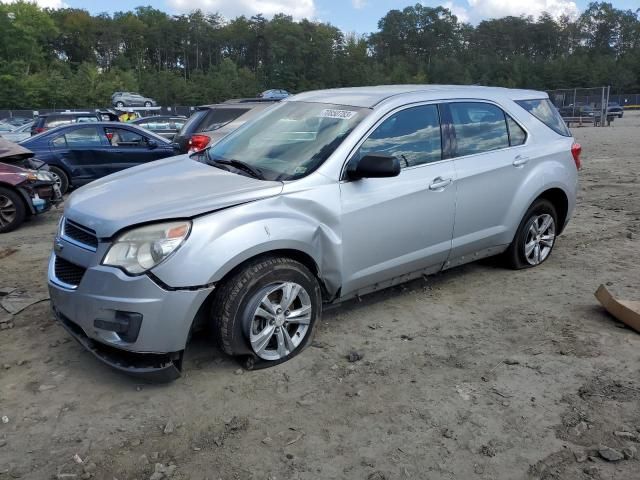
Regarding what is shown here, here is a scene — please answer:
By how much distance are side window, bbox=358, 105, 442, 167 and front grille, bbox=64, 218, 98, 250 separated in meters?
1.87

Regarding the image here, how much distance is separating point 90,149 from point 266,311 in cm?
871

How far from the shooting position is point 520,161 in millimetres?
5133

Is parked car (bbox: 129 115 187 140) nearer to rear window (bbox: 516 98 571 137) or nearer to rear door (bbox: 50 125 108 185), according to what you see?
rear door (bbox: 50 125 108 185)


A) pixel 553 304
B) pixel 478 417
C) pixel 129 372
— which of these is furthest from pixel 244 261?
pixel 553 304

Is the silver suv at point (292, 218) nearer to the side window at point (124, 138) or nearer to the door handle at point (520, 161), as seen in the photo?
the door handle at point (520, 161)

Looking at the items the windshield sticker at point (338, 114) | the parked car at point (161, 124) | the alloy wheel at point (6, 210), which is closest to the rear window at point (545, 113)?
the windshield sticker at point (338, 114)

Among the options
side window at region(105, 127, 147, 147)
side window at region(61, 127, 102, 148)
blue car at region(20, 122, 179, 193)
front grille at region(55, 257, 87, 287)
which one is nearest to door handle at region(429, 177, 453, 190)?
front grille at region(55, 257, 87, 287)

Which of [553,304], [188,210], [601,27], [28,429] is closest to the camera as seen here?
[28,429]

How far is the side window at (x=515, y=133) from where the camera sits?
17.0ft

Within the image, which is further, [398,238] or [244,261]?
[398,238]

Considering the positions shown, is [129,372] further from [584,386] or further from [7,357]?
[584,386]

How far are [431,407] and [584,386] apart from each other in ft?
3.35

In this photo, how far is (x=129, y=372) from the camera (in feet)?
10.8

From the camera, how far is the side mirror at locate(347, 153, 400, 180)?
3787 mm
